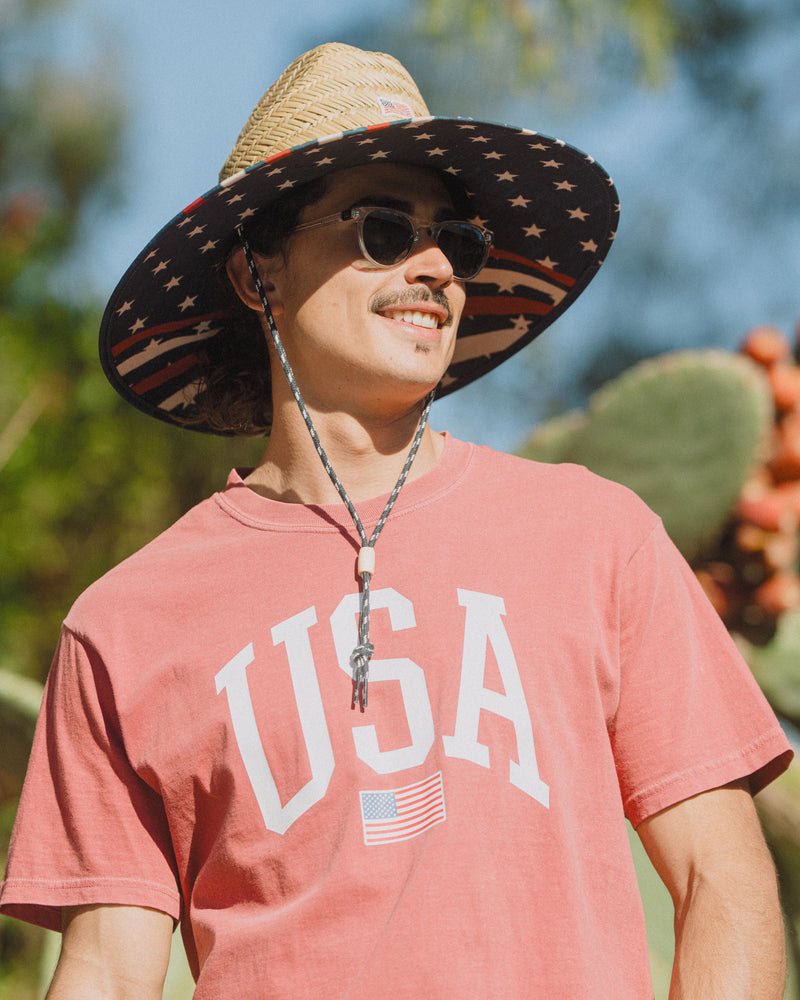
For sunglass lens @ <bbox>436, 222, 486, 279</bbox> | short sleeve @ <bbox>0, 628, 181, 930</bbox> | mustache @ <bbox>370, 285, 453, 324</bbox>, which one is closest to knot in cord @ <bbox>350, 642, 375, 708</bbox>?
short sleeve @ <bbox>0, 628, 181, 930</bbox>

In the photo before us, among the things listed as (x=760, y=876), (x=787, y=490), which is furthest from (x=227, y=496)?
(x=787, y=490)

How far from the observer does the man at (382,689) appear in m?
1.10

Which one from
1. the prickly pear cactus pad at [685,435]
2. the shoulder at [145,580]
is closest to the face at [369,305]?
the shoulder at [145,580]

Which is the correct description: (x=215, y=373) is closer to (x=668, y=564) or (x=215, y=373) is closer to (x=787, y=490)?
(x=668, y=564)

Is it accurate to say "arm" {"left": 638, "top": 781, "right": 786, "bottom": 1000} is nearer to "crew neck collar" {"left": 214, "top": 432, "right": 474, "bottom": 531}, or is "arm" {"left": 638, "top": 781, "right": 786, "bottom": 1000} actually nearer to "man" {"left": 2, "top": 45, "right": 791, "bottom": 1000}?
"man" {"left": 2, "top": 45, "right": 791, "bottom": 1000}

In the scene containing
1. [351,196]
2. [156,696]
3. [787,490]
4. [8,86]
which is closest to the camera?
[156,696]

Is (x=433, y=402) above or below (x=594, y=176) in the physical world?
below

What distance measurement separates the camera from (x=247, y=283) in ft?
5.19

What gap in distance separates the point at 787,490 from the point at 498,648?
1.77m

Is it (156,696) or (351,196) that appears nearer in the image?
(156,696)

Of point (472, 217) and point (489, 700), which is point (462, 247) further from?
point (489, 700)

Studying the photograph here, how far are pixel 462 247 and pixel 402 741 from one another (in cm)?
63

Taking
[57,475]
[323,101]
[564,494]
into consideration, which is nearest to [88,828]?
[564,494]

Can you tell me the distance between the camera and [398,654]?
1189 millimetres
